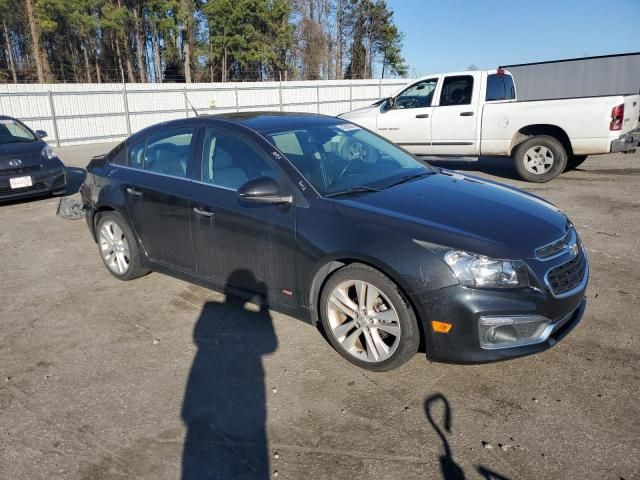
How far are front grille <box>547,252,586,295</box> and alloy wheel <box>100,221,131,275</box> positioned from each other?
3.58 m

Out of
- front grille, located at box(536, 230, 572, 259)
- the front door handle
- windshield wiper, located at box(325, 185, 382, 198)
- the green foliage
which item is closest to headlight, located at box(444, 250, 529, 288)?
front grille, located at box(536, 230, 572, 259)

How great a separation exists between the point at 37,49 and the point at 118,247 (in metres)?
31.0

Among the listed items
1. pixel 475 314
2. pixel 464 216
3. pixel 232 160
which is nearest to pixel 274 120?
pixel 232 160

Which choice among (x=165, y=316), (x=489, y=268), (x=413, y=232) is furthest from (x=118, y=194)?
(x=489, y=268)

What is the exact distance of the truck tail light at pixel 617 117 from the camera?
823 cm

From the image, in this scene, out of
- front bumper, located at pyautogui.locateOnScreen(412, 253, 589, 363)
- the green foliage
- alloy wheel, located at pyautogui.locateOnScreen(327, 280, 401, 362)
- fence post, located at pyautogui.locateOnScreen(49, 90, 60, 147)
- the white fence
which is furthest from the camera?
the green foliage

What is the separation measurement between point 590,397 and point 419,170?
2.12 metres

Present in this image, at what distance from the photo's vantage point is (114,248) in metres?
4.96

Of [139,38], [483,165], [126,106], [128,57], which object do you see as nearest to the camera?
[483,165]

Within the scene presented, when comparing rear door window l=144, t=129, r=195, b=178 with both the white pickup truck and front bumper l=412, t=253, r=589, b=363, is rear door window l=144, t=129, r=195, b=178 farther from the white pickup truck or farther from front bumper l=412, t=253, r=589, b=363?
the white pickup truck

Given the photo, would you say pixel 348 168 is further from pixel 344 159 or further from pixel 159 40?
pixel 159 40

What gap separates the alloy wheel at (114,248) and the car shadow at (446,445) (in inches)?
122

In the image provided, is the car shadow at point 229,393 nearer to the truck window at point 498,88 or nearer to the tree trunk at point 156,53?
the truck window at point 498,88

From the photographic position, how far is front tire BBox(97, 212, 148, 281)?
472 centimetres
